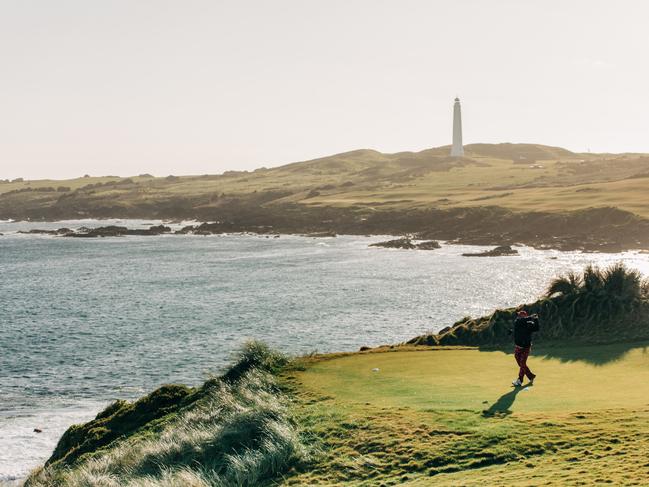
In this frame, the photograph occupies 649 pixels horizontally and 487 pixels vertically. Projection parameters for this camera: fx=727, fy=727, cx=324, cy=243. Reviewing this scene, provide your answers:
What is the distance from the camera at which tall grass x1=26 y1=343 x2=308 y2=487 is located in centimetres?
1320

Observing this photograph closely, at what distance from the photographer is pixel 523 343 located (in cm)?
1691

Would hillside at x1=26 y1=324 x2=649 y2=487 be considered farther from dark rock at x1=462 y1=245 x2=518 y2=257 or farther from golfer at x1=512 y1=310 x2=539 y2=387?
dark rock at x1=462 y1=245 x2=518 y2=257

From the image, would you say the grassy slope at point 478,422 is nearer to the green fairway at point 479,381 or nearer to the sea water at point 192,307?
the green fairway at point 479,381

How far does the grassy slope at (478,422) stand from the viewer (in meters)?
11.7

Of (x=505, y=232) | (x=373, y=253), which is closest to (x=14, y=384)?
(x=373, y=253)

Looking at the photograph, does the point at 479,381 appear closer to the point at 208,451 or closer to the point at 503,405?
the point at 503,405

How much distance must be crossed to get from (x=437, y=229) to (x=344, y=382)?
10136 cm

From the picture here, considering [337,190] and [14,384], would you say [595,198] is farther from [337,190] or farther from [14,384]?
[14,384]

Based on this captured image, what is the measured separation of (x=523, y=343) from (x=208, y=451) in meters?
7.57

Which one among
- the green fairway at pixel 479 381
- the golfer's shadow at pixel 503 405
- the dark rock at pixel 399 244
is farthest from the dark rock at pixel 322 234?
the golfer's shadow at pixel 503 405

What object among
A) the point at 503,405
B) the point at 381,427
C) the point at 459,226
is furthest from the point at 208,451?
the point at 459,226

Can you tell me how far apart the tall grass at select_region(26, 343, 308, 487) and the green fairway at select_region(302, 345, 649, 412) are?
2065mm

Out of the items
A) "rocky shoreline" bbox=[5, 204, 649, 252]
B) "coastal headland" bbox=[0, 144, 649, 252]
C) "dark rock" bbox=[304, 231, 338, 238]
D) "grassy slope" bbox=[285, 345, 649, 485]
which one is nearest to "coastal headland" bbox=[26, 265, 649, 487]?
"grassy slope" bbox=[285, 345, 649, 485]

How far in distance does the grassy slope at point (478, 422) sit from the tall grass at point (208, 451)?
71 cm
